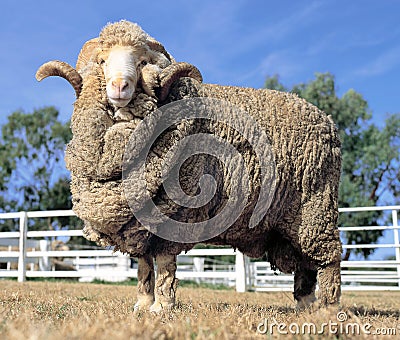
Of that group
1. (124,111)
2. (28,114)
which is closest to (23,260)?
(124,111)

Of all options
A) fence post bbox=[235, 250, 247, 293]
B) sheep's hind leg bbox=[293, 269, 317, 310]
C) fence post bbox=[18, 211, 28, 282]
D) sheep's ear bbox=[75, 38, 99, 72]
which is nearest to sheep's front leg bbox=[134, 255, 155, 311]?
sheep's hind leg bbox=[293, 269, 317, 310]

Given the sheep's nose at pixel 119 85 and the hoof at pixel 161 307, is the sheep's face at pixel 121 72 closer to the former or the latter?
the sheep's nose at pixel 119 85

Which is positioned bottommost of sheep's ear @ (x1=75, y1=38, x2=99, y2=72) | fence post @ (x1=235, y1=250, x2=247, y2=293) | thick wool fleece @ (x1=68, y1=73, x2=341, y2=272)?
fence post @ (x1=235, y1=250, x2=247, y2=293)

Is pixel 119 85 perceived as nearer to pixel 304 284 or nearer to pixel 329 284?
pixel 329 284

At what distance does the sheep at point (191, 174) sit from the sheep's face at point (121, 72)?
0.05 ft

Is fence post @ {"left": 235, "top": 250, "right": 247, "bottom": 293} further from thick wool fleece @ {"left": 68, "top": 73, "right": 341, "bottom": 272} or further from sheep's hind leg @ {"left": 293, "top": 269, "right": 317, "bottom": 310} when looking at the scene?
thick wool fleece @ {"left": 68, "top": 73, "right": 341, "bottom": 272}

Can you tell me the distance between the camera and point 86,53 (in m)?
3.76

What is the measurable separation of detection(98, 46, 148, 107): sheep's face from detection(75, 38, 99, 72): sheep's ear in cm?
26

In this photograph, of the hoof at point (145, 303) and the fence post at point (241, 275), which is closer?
the hoof at point (145, 303)

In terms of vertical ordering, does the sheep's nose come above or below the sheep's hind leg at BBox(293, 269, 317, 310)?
above

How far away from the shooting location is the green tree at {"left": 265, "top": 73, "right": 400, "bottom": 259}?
20.0 meters

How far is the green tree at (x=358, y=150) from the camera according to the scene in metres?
20.0

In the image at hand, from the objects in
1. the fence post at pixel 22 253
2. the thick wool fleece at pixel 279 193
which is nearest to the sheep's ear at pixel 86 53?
the thick wool fleece at pixel 279 193

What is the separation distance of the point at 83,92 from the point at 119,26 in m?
0.54
